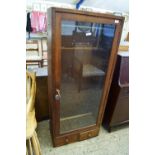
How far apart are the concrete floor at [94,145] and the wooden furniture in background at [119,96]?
150mm

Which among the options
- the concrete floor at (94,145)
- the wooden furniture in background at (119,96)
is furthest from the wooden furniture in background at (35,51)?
the wooden furniture in background at (119,96)

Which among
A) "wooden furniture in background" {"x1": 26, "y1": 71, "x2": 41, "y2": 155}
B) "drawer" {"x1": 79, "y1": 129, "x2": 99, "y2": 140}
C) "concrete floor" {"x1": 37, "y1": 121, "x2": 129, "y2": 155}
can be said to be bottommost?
"concrete floor" {"x1": 37, "y1": 121, "x2": 129, "y2": 155}

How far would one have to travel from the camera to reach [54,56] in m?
1.31

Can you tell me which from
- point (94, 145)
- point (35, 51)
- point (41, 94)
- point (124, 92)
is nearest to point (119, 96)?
point (124, 92)

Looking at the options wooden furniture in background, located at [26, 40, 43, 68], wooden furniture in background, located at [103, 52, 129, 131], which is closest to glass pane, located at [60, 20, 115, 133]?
wooden furniture in background, located at [103, 52, 129, 131]

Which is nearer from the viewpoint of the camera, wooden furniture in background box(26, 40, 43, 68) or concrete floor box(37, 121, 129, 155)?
concrete floor box(37, 121, 129, 155)

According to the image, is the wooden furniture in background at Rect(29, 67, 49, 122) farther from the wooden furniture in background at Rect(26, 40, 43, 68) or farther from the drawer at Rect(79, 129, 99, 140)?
the wooden furniture in background at Rect(26, 40, 43, 68)

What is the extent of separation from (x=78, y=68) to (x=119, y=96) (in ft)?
1.99

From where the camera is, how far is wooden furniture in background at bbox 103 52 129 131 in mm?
1694

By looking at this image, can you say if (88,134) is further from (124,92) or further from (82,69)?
(82,69)

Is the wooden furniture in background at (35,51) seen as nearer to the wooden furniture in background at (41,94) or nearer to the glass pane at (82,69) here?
the wooden furniture in background at (41,94)

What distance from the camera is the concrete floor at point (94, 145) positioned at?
1.74m

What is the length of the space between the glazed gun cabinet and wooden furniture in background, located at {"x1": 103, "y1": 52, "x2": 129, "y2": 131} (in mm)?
140
